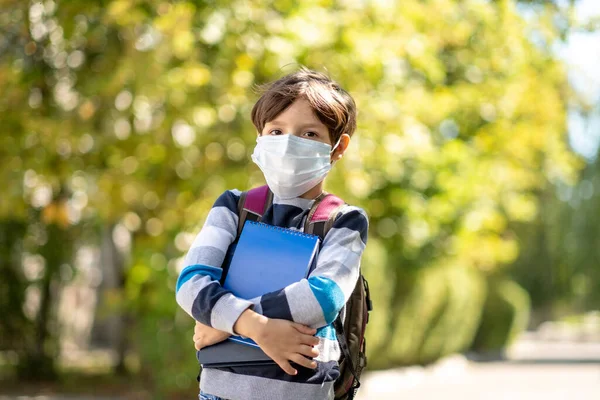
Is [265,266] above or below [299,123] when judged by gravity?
below

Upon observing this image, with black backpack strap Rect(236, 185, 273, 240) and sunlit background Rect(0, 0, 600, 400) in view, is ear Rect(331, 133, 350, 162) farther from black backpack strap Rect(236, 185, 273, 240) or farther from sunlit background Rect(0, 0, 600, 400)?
sunlit background Rect(0, 0, 600, 400)

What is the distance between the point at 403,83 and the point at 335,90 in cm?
845

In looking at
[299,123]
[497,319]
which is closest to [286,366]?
[299,123]

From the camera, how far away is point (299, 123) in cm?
285

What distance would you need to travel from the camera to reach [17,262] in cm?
1385

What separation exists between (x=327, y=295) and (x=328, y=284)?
0.03 metres

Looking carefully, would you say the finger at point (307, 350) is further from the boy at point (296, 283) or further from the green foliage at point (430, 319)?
the green foliage at point (430, 319)

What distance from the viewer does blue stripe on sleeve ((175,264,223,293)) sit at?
2.75m

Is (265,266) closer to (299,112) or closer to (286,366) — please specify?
(286,366)

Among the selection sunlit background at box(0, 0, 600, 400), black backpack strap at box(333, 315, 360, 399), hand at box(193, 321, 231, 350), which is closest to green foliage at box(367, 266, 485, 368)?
sunlit background at box(0, 0, 600, 400)

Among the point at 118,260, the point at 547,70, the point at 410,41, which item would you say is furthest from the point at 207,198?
the point at 547,70

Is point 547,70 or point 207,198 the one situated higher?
point 547,70

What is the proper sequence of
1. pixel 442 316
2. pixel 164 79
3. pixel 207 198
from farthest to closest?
→ pixel 442 316
pixel 207 198
pixel 164 79

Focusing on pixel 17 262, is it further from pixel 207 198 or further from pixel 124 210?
pixel 207 198
